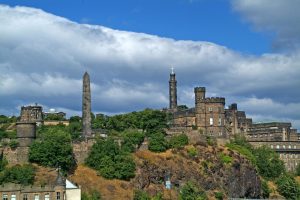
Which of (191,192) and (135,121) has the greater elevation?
(135,121)

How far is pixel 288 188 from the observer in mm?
119500

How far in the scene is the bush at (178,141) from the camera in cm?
11062

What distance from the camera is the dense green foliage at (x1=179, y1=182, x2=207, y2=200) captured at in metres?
95.8

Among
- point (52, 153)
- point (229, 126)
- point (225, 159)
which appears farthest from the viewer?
point (229, 126)

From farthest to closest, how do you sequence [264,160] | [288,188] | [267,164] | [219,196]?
[264,160]
[267,164]
[288,188]
[219,196]

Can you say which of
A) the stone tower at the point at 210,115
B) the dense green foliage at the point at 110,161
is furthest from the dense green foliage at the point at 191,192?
the stone tower at the point at 210,115

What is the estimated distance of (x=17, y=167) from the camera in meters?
92.3

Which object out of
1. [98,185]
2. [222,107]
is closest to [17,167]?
[98,185]

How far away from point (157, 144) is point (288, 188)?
28403 mm

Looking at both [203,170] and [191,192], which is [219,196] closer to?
[203,170]

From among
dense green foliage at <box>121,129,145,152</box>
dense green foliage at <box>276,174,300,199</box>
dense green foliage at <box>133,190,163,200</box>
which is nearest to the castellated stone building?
dense green foliage at <box>121,129,145,152</box>

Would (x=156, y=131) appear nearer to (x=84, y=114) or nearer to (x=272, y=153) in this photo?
Result: (x=84, y=114)

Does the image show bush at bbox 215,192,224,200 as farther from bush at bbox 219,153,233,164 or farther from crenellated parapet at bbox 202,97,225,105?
crenellated parapet at bbox 202,97,225,105

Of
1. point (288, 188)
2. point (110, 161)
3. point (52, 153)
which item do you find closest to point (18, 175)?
point (52, 153)
